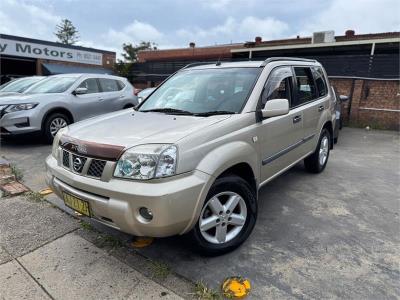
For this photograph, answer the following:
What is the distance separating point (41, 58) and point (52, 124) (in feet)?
53.9

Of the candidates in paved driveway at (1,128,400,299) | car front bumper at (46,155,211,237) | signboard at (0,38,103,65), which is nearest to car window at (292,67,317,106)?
paved driveway at (1,128,400,299)

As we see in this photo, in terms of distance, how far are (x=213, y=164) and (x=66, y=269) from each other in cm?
152

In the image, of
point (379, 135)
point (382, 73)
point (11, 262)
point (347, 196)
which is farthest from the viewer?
point (382, 73)

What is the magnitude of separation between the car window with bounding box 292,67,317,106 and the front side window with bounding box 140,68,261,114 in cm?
98

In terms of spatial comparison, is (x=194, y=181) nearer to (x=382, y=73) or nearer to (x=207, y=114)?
(x=207, y=114)

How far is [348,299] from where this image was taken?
2.30 m

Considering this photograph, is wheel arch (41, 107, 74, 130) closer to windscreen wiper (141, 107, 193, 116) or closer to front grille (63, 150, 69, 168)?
windscreen wiper (141, 107, 193, 116)

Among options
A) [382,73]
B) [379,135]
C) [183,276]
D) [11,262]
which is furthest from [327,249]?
[382,73]

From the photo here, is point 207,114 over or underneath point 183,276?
over

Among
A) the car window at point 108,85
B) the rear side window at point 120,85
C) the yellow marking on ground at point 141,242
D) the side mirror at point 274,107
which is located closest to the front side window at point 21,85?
the car window at point 108,85

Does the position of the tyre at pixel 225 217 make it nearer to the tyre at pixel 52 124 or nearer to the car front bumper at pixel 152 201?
the car front bumper at pixel 152 201

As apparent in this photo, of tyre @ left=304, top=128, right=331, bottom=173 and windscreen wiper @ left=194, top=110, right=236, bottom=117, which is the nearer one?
windscreen wiper @ left=194, top=110, right=236, bottom=117

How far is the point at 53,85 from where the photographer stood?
7438mm

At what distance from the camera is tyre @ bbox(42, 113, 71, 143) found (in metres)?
6.86
